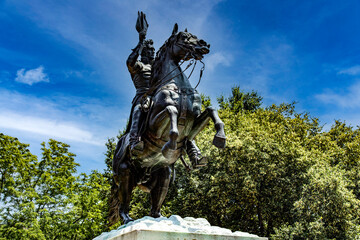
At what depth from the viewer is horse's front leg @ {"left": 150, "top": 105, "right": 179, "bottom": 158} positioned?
17.4ft

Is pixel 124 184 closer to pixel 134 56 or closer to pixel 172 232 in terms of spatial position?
pixel 134 56

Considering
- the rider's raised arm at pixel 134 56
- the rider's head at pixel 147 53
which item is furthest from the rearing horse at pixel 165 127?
the rider's head at pixel 147 53

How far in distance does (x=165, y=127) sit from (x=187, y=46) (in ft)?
5.55

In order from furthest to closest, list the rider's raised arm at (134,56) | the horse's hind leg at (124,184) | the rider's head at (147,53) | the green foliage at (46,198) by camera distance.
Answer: the green foliage at (46,198) → the rider's head at (147,53) → the rider's raised arm at (134,56) → the horse's hind leg at (124,184)

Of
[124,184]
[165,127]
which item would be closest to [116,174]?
[124,184]

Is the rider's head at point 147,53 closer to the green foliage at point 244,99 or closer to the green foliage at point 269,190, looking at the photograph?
the green foliage at point 269,190

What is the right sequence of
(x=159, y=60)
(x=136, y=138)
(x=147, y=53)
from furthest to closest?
(x=147, y=53) → (x=159, y=60) → (x=136, y=138)

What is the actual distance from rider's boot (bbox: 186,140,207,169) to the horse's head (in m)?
1.70

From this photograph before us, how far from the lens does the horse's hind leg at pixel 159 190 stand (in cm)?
691

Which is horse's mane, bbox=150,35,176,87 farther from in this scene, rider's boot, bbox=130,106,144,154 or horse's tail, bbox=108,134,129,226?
horse's tail, bbox=108,134,129,226

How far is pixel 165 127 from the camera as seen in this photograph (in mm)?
5859

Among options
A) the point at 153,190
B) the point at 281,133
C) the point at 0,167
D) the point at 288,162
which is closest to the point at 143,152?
the point at 153,190

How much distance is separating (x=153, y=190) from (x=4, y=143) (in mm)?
21021

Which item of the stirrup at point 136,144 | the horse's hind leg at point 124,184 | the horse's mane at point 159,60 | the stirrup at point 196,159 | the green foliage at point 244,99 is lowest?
the horse's hind leg at point 124,184
